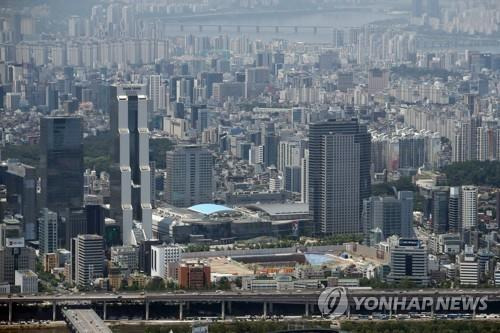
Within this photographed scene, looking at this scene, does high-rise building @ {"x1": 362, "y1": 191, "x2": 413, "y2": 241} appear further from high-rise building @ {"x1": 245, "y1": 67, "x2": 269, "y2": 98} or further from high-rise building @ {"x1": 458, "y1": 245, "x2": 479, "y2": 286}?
high-rise building @ {"x1": 245, "y1": 67, "x2": 269, "y2": 98}

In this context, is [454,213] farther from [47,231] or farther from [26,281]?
[26,281]

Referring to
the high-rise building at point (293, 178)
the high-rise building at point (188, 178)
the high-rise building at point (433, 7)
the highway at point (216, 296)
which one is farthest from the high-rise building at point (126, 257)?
the high-rise building at point (433, 7)

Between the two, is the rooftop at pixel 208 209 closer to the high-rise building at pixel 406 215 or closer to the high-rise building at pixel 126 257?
the high-rise building at pixel 406 215

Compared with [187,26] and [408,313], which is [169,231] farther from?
[187,26]

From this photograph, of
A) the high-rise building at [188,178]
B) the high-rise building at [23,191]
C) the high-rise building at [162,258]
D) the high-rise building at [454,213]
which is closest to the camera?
the high-rise building at [162,258]

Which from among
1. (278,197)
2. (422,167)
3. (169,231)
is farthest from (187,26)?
(169,231)
